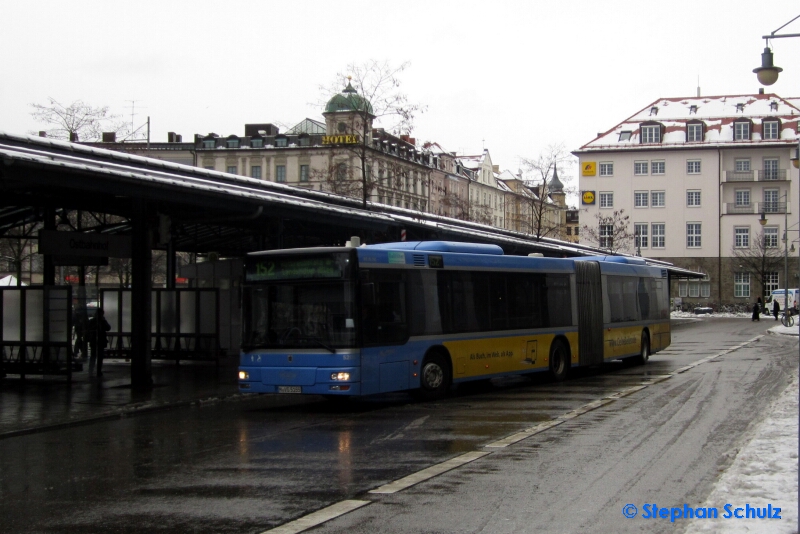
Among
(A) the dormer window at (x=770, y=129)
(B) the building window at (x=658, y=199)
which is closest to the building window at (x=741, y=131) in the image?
(A) the dormer window at (x=770, y=129)

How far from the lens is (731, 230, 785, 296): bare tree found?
293 ft

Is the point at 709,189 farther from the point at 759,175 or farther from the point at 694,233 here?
the point at 759,175

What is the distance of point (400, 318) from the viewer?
1639 cm

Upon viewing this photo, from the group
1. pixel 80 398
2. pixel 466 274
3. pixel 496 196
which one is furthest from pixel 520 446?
pixel 496 196

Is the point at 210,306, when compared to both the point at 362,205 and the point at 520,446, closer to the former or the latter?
the point at 362,205

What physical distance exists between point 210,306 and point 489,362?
1014cm

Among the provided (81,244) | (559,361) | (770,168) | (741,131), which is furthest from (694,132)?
(81,244)

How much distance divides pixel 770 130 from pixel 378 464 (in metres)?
92.6

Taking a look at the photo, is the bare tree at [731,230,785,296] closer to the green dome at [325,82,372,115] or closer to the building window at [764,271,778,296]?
the building window at [764,271,778,296]

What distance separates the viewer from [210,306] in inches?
1027

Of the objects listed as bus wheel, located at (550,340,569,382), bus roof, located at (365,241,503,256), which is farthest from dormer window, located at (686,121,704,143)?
bus roof, located at (365,241,503,256)

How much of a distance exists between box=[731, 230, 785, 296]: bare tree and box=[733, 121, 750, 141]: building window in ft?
32.4

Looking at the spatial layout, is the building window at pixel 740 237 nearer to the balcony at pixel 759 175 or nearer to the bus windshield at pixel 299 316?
the balcony at pixel 759 175

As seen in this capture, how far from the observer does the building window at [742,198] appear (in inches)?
3686
